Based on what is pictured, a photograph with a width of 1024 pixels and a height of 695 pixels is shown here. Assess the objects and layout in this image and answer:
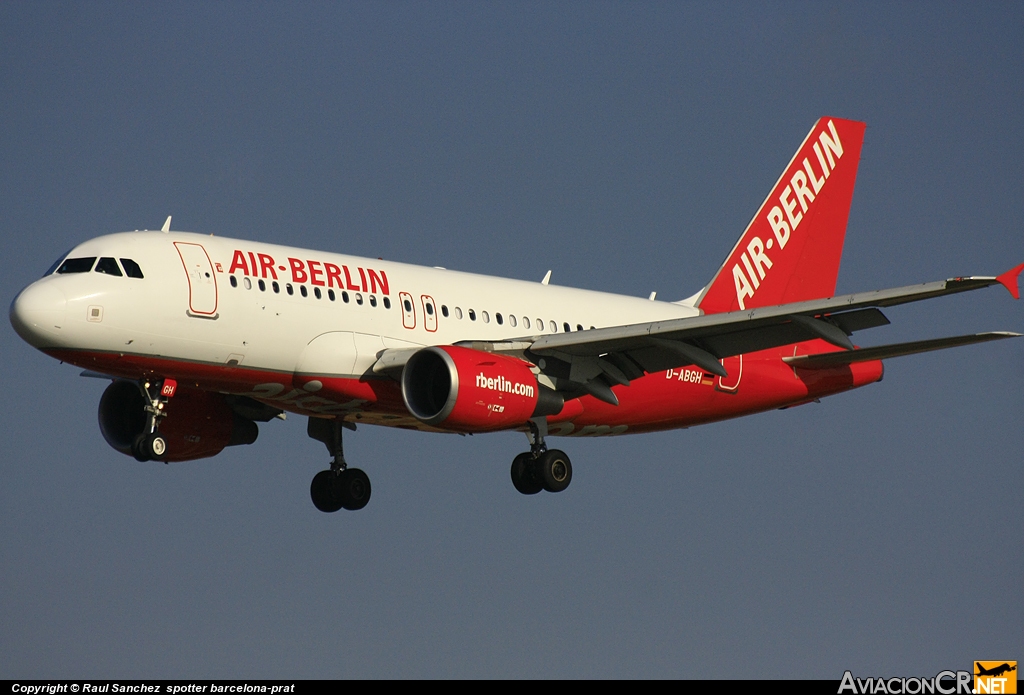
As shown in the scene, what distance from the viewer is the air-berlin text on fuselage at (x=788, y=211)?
4533cm

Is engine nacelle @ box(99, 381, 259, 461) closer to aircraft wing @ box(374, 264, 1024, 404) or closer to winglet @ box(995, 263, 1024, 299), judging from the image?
aircraft wing @ box(374, 264, 1024, 404)

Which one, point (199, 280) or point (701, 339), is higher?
point (199, 280)

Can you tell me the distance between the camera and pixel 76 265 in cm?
3269

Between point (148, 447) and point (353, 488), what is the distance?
7775 mm

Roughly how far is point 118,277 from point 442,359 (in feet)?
24.1

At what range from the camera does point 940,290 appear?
30.9 metres

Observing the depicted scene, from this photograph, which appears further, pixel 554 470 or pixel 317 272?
pixel 554 470

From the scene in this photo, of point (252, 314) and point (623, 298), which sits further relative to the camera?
point (623, 298)

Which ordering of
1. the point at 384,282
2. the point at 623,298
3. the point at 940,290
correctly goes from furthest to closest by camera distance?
1. the point at 623,298
2. the point at 384,282
3. the point at 940,290

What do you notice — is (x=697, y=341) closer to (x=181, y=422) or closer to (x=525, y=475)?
(x=525, y=475)

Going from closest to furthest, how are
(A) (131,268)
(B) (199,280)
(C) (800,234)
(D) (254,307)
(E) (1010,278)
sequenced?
(E) (1010,278) → (A) (131,268) → (B) (199,280) → (D) (254,307) → (C) (800,234)

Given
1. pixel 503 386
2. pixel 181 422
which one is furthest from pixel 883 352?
pixel 181 422

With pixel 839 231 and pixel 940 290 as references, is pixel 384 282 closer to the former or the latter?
pixel 940 290

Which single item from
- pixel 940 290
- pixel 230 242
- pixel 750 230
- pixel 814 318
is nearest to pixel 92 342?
pixel 230 242
